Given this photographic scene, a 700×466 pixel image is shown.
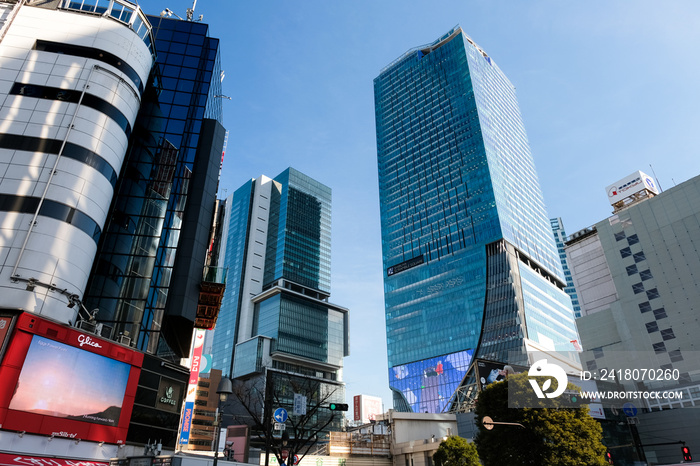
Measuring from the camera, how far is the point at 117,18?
3956 cm

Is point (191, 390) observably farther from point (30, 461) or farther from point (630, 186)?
point (630, 186)

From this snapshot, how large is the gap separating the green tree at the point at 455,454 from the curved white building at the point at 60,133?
→ 88.8 feet

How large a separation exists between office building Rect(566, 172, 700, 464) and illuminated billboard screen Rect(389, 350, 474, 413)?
51.6 m

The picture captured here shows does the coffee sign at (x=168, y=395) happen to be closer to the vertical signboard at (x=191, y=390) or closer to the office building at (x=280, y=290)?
the vertical signboard at (x=191, y=390)

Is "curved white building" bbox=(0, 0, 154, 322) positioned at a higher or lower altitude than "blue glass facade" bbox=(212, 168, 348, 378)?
lower

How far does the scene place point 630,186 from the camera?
3342 inches

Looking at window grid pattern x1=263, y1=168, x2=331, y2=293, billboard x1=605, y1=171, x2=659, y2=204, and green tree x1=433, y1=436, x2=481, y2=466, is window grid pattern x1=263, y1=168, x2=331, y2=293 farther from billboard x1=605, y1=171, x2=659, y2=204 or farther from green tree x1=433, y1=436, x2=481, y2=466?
green tree x1=433, y1=436, x2=481, y2=466

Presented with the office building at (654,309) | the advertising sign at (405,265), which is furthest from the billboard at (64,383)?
the advertising sign at (405,265)

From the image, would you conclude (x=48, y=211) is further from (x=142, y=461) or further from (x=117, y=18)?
(x=117, y=18)

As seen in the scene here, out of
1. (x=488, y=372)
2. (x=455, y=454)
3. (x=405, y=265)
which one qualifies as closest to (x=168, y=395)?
(x=455, y=454)

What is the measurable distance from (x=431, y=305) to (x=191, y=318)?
378ft

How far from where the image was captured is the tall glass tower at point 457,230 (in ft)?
428

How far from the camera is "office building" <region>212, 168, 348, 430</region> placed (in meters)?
156

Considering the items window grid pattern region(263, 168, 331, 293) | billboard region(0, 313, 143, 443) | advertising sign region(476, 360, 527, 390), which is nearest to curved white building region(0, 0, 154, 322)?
billboard region(0, 313, 143, 443)
